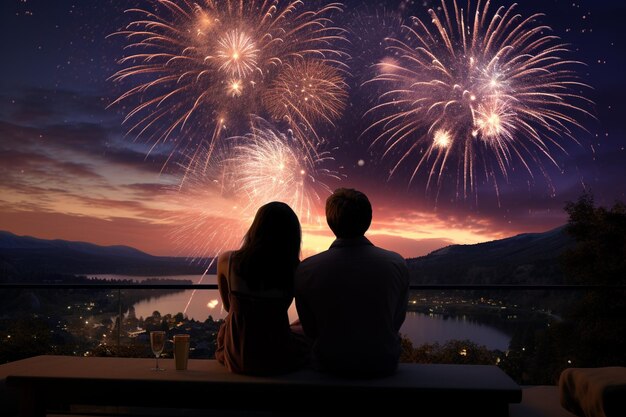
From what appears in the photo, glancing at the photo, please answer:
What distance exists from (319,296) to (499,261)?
38.6m

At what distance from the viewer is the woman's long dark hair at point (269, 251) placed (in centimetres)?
263

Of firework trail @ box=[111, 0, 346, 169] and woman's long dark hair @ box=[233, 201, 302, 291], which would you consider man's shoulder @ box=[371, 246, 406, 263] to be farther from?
firework trail @ box=[111, 0, 346, 169]

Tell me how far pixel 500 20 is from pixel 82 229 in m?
41.2

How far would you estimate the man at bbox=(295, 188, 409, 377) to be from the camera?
2545 mm

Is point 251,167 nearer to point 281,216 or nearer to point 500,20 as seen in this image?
point 500,20

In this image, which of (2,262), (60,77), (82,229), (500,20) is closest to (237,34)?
(500,20)

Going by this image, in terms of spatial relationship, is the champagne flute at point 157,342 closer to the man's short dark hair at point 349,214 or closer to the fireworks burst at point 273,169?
the man's short dark hair at point 349,214

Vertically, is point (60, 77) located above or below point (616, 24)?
below

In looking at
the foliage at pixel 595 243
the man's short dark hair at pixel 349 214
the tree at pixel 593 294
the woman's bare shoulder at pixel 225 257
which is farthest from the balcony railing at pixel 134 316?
the foliage at pixel 595 243

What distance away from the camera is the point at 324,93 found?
13.2 meters

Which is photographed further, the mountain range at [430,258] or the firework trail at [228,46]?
the mountain range at [430,258]

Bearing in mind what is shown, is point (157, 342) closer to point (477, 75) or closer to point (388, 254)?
point (388, 254)

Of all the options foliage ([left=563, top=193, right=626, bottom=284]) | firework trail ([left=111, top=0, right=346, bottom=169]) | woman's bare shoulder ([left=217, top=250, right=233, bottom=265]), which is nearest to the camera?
woman's bare shoulder ([left=217, top=250, right=233, bottom=265])

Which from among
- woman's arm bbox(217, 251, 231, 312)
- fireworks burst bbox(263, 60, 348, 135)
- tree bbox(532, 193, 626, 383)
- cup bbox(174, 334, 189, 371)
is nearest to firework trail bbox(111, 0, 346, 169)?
fireworks burst bbox(263, 60, 348, 135)
